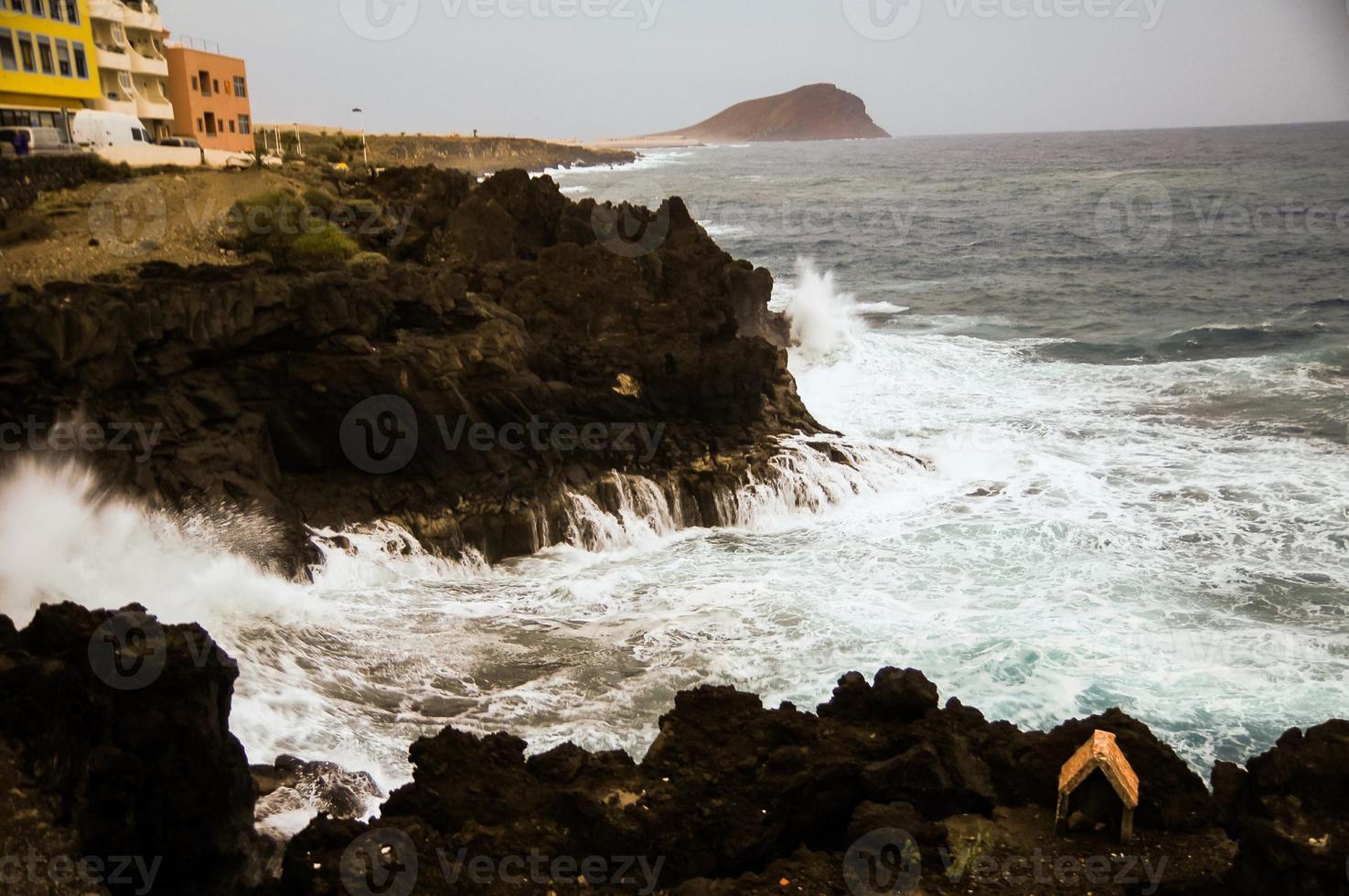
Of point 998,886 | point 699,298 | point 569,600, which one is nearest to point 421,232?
point 699,298

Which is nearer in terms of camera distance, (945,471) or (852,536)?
(852,536)

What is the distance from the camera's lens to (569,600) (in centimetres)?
1714

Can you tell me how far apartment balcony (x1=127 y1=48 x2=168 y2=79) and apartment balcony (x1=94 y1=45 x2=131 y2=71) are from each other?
0.46m

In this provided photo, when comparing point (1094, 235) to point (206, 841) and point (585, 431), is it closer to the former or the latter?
point (585, 431)

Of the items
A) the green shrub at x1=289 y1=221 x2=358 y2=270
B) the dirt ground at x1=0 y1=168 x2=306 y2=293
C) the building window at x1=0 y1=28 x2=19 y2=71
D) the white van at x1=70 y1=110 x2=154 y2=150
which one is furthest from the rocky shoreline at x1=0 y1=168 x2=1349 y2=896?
the white van at x1=70 y1=110 x2=154 y2=150

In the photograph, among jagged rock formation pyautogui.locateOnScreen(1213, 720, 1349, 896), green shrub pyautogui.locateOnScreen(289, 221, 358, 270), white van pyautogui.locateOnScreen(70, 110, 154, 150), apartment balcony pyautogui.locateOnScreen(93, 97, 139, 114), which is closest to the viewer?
jagged rock formation pyautogui.locateOnScreen(1213, 720, 1349, 896)

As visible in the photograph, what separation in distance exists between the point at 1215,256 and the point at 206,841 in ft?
175

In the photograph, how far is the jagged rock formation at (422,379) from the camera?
16953 mm

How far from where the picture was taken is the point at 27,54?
1210 inches

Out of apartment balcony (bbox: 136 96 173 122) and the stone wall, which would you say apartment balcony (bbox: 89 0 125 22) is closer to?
apartment balcony (bbox: 136 96 173 122)

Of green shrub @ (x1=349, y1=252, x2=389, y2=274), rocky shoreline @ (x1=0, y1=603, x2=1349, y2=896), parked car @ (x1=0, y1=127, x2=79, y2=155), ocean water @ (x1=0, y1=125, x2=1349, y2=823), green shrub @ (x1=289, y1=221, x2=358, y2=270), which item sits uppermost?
parked car @ (x1=0, y1=127, x2=79, y2=155)

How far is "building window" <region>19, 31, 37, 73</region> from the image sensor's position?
99.9 ft

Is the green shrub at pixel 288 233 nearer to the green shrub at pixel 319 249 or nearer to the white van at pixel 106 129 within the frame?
the green shrub at pixel 319 249

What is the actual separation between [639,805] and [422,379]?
1105 cm
